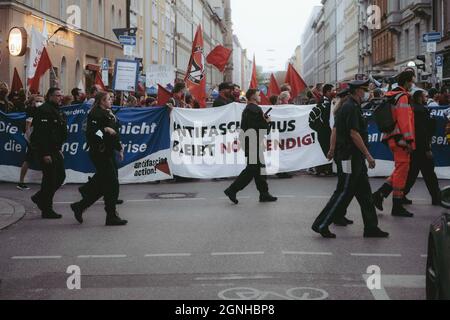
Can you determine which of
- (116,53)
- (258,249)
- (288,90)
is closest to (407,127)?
(258,249)

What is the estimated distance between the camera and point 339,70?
349ft

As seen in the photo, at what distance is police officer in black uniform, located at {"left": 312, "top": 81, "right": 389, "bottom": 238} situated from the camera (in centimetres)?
940

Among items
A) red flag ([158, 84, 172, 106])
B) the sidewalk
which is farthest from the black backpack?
red flag ([158, 84, 172, 106])

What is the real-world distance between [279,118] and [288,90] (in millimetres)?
2688

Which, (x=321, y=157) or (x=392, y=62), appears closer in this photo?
(x=321, y=157)

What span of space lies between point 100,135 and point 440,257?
21.3 ft

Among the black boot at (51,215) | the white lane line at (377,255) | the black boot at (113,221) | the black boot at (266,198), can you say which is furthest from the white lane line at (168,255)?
the black boot at (266,198)

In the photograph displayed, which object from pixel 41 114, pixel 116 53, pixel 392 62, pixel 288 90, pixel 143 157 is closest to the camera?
pixel 41 114

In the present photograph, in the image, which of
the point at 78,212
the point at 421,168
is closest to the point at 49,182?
the point at 78,212

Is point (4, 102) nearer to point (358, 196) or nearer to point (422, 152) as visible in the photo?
point (422, 152)

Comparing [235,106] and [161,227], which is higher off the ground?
[235,106]
